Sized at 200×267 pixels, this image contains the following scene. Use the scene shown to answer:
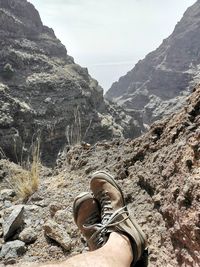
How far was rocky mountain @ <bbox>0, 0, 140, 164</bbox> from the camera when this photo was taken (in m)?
24.5

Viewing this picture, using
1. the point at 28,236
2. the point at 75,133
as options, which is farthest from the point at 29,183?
the point at 75,133

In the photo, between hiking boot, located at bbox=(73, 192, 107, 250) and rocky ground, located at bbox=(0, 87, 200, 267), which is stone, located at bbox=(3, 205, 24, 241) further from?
hiking boot, located at bbox=(73, 192, 107, 250)

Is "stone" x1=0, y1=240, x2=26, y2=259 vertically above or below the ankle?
below

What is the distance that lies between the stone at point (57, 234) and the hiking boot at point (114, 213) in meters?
0.44

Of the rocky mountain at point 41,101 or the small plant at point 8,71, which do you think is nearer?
the rocky mountain at point 41,101

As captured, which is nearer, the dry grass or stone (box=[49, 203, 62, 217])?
stone (box=[49, 203, 62, 217])

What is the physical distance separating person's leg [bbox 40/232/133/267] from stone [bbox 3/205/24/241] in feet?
3.96

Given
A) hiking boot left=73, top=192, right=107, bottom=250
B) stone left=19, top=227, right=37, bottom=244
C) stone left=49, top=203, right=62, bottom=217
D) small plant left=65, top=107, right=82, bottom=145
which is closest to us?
hiking boot left=73, top=192, right=107, bottom=250

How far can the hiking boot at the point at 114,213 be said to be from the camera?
2.34m

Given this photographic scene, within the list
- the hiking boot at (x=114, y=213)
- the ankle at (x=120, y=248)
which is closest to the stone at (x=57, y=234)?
the hiking boot at (x=114, y=213)

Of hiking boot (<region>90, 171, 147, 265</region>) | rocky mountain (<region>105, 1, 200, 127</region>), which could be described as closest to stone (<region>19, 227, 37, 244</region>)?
hiking boot (<region>90, 171, 147, 265</region>)

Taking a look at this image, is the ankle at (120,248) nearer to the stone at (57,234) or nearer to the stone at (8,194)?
the stone at (57,234)

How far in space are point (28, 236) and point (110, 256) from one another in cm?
125

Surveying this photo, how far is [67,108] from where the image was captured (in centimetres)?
3138
